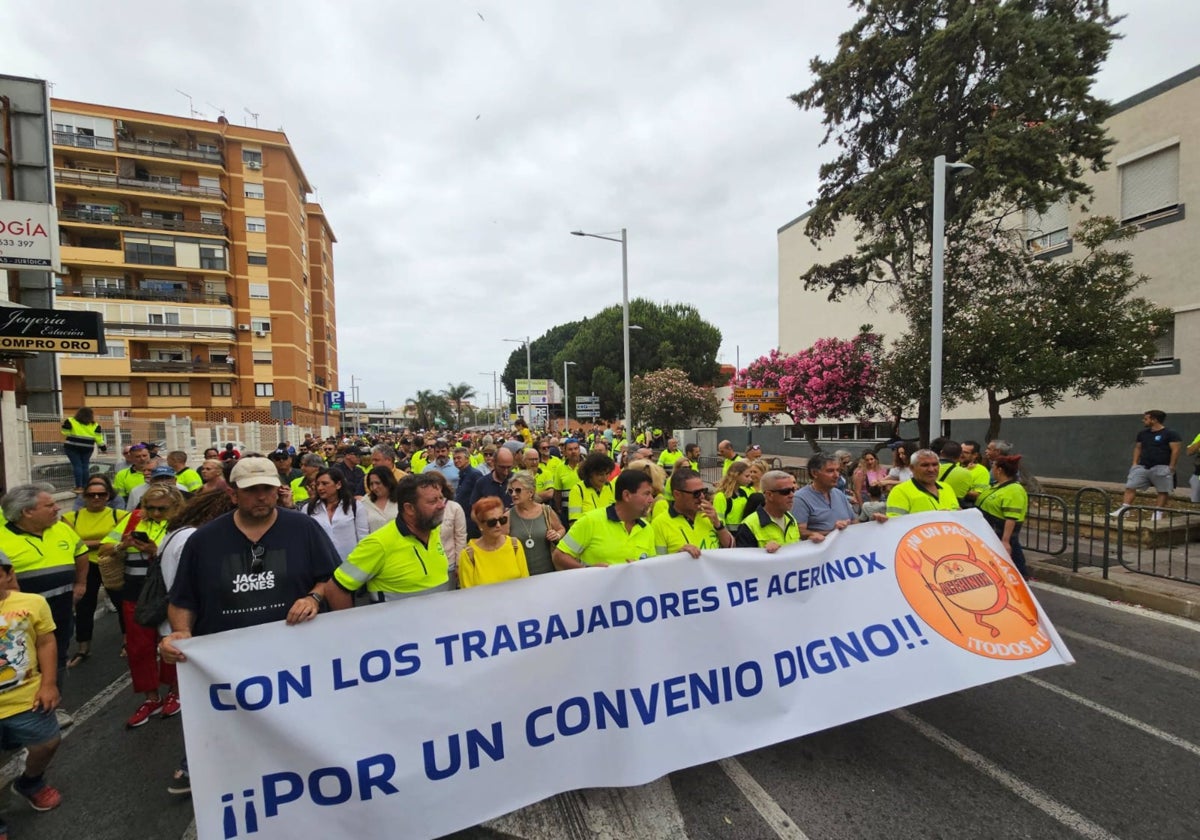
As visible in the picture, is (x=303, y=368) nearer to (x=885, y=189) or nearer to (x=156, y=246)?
(x=156, y=246)

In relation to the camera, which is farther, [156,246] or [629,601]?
[156,246]

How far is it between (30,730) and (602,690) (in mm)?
2752

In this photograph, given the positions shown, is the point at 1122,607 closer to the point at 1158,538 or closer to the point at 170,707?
the point at 1158,538

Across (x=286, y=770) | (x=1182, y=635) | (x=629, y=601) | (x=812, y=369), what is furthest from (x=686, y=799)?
(x=812, y=369)

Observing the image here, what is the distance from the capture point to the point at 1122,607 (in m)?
5.83

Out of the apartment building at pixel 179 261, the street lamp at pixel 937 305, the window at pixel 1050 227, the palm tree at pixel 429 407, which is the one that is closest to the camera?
the street lamp at pixel 937 305

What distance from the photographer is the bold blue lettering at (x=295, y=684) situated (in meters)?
2.47

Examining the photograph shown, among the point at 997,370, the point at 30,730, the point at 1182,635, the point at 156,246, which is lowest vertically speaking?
the point at 1182,635

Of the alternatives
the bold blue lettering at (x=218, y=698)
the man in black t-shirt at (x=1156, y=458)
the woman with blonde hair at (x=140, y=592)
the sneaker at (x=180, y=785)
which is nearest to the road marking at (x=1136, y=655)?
the man in black t-shirt at (x=1156, y=458)

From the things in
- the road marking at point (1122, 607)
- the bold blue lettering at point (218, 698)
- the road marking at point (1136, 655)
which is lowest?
the road marking at point (1122, 607)

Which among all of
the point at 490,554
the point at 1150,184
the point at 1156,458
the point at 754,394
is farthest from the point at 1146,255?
the point at 490,554

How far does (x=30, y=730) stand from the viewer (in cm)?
277

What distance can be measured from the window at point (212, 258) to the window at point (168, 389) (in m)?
8.53

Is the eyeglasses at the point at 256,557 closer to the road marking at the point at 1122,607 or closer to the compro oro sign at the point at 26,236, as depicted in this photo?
the road marking at the point at 1122,607
